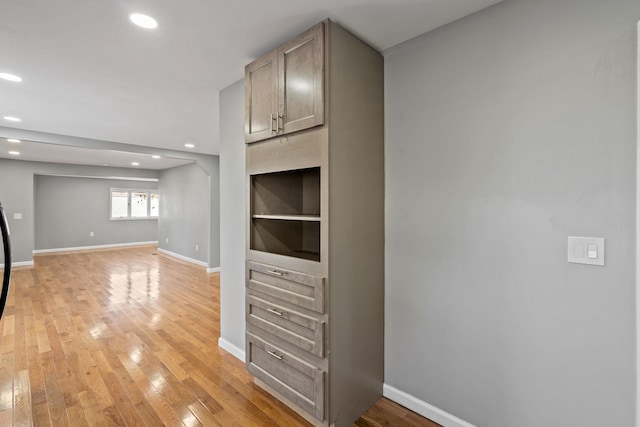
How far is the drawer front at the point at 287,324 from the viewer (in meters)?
1.81

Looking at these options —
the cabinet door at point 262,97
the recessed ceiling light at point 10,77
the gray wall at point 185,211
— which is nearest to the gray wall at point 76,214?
the gray wall at point 185,211

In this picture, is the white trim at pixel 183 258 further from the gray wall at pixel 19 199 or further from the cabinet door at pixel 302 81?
the cabinet door at pixel 302 81

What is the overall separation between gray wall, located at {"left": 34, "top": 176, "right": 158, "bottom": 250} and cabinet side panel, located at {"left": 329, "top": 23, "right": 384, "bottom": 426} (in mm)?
9682

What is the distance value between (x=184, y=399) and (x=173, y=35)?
2.40m

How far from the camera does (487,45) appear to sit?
1.69 meters

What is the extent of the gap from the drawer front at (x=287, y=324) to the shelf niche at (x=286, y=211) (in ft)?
1.31

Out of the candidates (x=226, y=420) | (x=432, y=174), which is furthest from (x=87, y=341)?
(x=432, y=174)

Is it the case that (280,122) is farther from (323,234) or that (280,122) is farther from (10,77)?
(10,77)

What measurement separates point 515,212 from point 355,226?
0.85 metres

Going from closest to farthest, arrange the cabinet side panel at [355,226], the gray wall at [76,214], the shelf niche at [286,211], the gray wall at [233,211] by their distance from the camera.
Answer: the cabinet side panel at [355,226]
the shelf niche at [286,211]
the gray wall at [233,211]
the gray wall at [76,214]

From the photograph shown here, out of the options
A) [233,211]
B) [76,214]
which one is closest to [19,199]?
[76,214]

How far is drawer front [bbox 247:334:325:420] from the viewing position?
1.81 metres

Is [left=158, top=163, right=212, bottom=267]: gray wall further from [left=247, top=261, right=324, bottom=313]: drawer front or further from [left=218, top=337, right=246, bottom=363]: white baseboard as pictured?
[left=247, top=261, right=324, bottom=313]: drawer front

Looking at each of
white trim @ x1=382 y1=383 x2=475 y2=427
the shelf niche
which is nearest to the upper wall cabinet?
the shelf niche
